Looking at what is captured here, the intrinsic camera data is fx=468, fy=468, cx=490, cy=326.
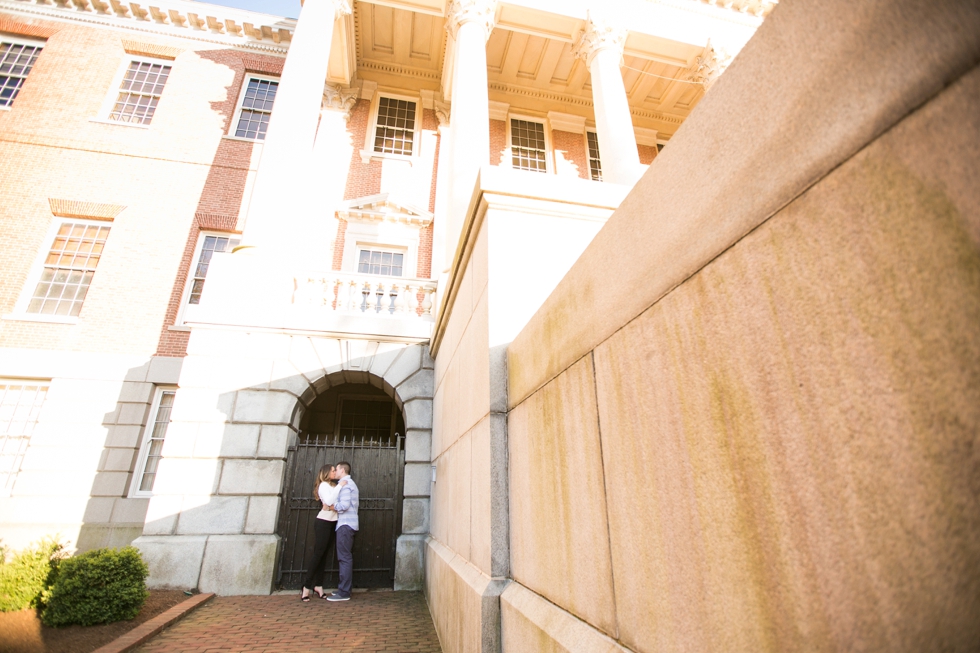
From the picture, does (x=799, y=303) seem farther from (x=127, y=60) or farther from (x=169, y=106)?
(x=127, y=60)

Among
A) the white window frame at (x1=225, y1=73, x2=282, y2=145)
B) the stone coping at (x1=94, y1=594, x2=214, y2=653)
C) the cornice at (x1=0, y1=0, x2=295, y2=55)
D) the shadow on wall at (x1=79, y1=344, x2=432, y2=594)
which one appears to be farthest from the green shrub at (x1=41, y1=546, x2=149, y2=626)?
the cornice at (x1=0, y1=0, x2=295, y2=55)

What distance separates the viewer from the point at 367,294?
9617 millimetres

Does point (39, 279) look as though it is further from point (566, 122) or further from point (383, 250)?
point (566, 122)

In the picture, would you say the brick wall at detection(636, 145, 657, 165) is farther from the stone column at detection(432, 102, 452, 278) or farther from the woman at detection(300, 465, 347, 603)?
the woman at detection(300, 465, 347, 603)

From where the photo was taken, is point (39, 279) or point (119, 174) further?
point (119, 174)

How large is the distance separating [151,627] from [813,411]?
261 inches

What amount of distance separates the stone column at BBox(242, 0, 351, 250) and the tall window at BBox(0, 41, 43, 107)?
34.9 feet

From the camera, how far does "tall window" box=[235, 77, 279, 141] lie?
1564 centimetres

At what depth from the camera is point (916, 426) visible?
2.42 feet

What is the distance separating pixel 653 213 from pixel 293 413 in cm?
801

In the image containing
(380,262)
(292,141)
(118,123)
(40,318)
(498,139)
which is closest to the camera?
(292,141)

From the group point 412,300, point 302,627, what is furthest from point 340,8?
point 302,627

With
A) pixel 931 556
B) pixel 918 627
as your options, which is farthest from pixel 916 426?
pixel 918 627

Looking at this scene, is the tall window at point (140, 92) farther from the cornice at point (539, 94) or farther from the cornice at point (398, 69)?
the cornice at point (539, 94)
